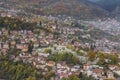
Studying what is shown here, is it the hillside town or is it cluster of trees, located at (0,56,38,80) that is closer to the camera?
cluster of trees, located at (0,56,38,80)

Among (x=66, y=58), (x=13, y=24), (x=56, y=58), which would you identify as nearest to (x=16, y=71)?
(x=56, y=58)

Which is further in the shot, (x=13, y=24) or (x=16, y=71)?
(x=13, y=24)

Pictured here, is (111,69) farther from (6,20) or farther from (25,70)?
(6,20)

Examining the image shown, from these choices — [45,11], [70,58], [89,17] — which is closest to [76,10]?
[89,17]

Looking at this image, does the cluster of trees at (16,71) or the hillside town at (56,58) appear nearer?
the cluster of trees at (16,71)

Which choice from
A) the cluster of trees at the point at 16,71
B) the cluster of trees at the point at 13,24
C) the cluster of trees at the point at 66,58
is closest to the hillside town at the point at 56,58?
the cluster of trees at the point at 66,58

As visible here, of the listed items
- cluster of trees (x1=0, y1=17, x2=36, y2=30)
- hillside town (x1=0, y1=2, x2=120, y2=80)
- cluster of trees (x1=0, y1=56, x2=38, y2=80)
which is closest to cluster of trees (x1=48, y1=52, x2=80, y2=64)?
hillside town (x1=0, y1=2, x2=120, y2=80)

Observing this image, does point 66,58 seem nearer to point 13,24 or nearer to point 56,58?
point 56,58

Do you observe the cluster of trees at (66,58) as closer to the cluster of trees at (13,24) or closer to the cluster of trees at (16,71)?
the cluster of trees at (16,71)

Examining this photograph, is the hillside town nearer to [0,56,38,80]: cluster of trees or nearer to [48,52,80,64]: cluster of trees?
[48,52,80,64]: cluster of trees
